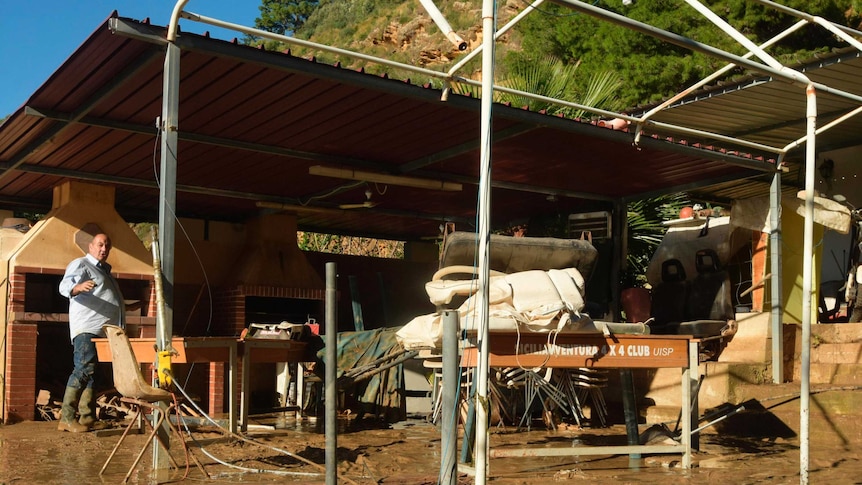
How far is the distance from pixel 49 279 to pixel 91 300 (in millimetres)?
3534

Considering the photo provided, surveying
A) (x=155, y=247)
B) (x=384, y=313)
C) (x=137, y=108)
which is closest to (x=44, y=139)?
(x=137, y=108)

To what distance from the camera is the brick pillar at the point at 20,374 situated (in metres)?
10.4

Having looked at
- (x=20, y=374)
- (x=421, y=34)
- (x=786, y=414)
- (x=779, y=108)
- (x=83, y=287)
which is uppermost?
(x=421, y=34)

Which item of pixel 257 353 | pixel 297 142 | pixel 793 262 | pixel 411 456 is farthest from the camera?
pixel 793 262

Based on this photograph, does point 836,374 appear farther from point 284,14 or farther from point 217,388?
point 284,14

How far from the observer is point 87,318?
29.2ft

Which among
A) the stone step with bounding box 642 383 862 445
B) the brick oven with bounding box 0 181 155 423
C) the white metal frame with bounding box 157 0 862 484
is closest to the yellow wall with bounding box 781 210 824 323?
the stone step with bounding box 642 383 862 445

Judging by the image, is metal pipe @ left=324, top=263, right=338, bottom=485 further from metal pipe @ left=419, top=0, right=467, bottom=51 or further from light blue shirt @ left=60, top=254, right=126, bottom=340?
light blue shirt @ left=60, top=254, right=126, bottom=340

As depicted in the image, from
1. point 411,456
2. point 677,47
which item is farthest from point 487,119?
point 677,47

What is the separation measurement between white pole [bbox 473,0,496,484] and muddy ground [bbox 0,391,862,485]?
157 centimetres

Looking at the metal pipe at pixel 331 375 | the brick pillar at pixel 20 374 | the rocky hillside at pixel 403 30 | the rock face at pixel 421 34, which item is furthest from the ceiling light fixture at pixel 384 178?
the rock face at pixel 421 34

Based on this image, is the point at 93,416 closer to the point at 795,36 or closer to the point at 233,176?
the point at 233,176

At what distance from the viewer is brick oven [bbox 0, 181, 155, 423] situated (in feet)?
34.5

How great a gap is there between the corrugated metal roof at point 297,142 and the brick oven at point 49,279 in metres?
0.46
